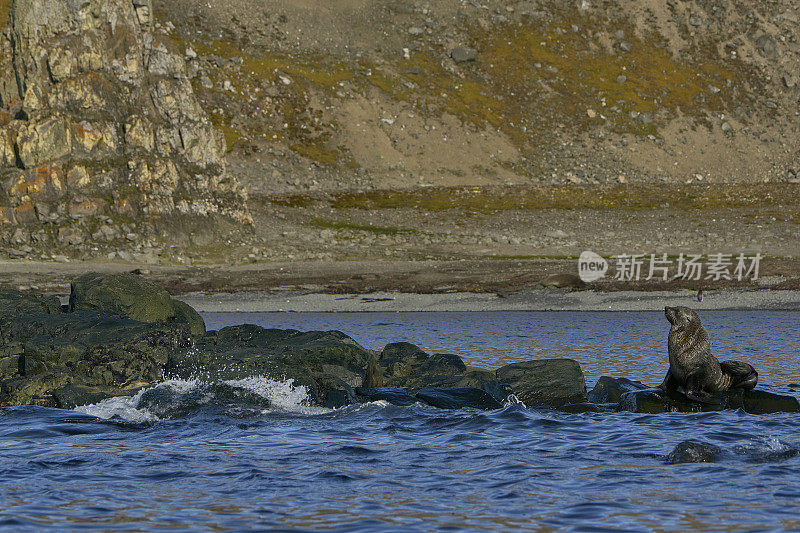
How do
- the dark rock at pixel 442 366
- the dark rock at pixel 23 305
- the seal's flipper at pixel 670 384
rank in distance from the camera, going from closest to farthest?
the seal's flipper at pixel 670 384, the dark rock at pixel 442 366, the dark rock at pixel 23 305

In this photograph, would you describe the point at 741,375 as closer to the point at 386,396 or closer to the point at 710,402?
the point at 710,402

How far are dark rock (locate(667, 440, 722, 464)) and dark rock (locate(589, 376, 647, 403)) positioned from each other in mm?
5781

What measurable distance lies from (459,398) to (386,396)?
1.90 metres

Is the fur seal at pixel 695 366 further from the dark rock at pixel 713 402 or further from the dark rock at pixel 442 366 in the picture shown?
the dark rock at pixel 442 366

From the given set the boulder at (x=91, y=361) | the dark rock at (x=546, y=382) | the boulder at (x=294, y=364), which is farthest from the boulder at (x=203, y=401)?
the dark rock at (x=546, y=382)

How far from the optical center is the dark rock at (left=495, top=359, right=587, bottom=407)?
2236 cm

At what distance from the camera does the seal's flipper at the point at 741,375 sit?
69.6ft

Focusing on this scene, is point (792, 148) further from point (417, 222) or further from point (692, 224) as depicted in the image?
point (417, 222)

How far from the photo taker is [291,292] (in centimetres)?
6066

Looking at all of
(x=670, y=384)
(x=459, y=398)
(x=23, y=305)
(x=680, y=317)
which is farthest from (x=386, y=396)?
(x=23, y=305)

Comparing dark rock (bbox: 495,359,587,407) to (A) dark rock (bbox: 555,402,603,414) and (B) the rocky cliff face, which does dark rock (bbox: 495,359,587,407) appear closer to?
(A) dark rock (bbox: 555,402,603,414)

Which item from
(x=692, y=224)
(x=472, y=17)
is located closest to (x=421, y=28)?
(x=472, y=17)

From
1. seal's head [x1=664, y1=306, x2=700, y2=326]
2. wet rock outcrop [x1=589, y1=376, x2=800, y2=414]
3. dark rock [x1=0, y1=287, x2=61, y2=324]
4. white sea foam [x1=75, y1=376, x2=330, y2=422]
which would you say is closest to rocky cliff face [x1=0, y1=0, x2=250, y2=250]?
dark rock [x1=0, y1=287, x2=61, y2=324]

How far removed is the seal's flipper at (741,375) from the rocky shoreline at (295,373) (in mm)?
270
